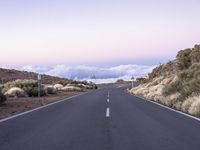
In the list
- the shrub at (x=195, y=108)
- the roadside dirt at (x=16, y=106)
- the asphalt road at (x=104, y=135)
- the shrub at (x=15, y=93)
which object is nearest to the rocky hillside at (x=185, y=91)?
Result: the shrub at (x=195, y=108)

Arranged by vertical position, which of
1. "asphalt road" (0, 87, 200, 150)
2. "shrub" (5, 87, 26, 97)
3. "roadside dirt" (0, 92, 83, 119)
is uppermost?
"shrub" (5, 87, 26, 97)

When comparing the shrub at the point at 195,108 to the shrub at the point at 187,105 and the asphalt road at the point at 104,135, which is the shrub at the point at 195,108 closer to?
the shrub at the point at 187,105

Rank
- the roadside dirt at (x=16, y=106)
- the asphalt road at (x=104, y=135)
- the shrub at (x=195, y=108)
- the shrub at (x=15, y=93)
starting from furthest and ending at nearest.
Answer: the shrub at (x=15, y=93) → the roadside dirt at (x=16, y=106) → the shrub at (x=195, y=108) → the asphalt road at (x=104, y=135)

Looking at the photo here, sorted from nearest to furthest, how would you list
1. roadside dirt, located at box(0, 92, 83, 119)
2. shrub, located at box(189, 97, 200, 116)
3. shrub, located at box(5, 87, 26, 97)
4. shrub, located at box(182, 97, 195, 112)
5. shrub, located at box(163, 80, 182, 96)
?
1. shrub, located at box(189, 97, 200, 116)
2. shrub, located at box(182, 97, 195, 112)
3. roadside dirt, located at box(0, 92, 83, 119)
4. shrub, located at box(163, 80, 182, 96)
5. shrub, located at box(5, 87, 26, 97)

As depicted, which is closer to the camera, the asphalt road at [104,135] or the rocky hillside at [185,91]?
the asphalt road at [104,135]

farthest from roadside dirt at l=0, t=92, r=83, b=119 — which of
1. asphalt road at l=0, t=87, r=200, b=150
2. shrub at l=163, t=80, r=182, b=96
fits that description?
shrub at l=163, t=80, r=182, b=96

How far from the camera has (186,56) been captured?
175 ft

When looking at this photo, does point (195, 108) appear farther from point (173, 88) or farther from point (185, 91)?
point (173, 88)

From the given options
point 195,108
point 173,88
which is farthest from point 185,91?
point 195,108

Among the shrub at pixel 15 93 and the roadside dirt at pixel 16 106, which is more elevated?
the shrub at pixel 15 93

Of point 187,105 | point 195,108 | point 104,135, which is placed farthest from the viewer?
point 187,105

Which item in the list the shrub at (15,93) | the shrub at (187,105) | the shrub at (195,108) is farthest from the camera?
the shrub at (15,93)

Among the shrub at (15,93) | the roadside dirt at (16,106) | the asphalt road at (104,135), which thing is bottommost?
the asphalt road at (104,135)

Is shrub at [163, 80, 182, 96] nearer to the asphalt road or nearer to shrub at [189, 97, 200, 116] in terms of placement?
shrub at [189, 97, 200, 116]
